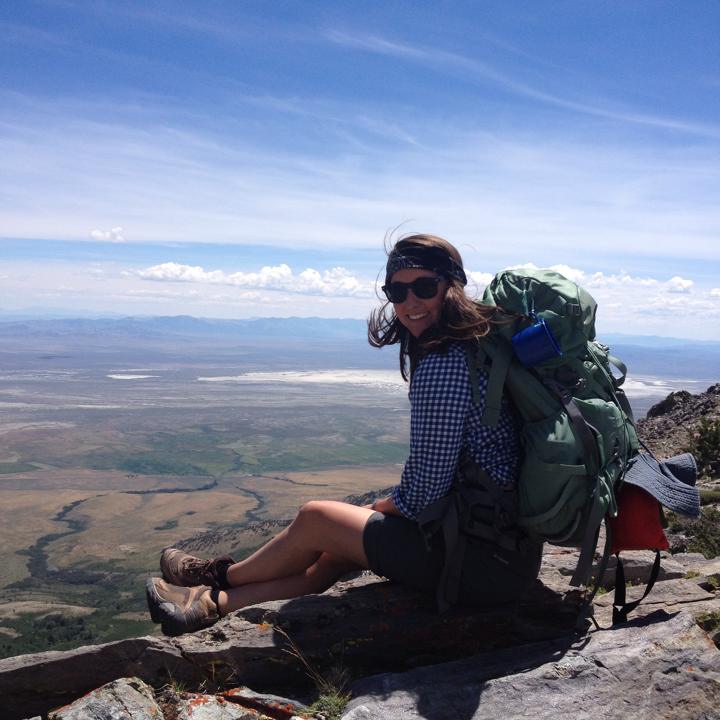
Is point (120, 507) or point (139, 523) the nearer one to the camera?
point (139, 523)

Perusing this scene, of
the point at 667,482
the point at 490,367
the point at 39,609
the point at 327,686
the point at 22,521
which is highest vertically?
the point at 490,367

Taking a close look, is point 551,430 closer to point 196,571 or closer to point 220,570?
point 220,570

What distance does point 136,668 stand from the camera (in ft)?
15.6

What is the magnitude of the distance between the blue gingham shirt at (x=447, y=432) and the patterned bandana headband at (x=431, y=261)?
675 mm

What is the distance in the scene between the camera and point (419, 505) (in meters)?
4.57

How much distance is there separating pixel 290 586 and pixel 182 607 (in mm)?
875

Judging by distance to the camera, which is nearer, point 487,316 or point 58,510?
point 487,316

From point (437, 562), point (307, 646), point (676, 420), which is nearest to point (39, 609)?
point (676, 420)

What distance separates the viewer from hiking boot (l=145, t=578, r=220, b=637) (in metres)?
5.19

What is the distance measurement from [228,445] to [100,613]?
135748 millimetres

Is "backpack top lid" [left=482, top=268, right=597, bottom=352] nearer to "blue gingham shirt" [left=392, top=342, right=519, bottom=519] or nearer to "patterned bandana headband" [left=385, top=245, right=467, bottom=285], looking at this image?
"patterned bandana headband" [left=385, top=245, right=467, bottom=285]

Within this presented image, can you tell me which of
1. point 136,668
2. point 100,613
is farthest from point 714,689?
point 100,613

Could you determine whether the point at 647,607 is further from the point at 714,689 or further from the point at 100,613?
the point at 100,613

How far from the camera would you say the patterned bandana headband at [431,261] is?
4836mm
